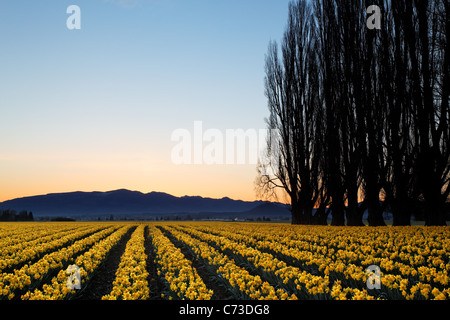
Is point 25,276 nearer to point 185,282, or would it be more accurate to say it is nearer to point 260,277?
point 185,282

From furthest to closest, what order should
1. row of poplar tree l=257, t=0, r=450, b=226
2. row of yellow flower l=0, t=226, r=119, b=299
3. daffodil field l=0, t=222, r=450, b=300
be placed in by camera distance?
row of poplar tree l=257, t=0, r=450, b=226 < row of yellow flower l=0, t=226, r=119, b=299 < daffodil field l=0, t=222, r=450, b=300

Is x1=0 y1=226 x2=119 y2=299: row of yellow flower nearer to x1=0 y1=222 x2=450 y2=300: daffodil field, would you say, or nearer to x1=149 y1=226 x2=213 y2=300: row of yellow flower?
x1=0 y1=222 x2=450 y2=300: daffodil field

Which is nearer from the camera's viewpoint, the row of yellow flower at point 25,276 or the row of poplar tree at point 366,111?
the row of yellow flower at point 25,276

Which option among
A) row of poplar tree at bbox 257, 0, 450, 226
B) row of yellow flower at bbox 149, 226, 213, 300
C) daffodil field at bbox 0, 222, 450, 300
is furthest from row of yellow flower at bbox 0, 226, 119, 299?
row of poplar tree at bbox 257, 0, 450, 226

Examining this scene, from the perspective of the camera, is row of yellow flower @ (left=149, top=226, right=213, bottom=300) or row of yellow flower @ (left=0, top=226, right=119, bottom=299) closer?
row of yellow flower @ (left=149, top=226, right=213, bottom=300)

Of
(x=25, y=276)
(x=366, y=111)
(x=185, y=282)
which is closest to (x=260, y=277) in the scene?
(x=185, y=282)

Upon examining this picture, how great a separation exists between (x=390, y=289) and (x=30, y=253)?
11663mm

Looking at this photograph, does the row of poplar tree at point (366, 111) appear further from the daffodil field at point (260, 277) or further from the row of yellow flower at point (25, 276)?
the row of yellow flower at point (25, 276)

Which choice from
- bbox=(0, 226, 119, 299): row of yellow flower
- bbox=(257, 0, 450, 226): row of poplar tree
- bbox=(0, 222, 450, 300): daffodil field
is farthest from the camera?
bbox=(257, 0, 450, 226): row of poplar tree

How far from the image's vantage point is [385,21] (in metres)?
21.8

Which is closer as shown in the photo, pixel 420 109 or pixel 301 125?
pixel 420 109

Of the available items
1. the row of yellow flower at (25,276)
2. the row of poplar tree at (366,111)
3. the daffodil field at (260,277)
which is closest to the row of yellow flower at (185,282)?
the daffodil field at (260,277)
